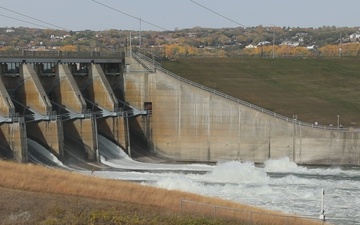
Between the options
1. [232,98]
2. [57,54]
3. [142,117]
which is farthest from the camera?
[142,117]

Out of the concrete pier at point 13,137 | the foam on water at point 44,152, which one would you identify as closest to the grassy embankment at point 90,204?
the concrete pier at point 13,137

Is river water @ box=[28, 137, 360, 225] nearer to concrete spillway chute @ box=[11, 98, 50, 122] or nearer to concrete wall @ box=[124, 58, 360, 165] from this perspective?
concrete wall @ box=[124, 58, 360, 165]

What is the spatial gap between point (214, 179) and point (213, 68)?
93.8 feet

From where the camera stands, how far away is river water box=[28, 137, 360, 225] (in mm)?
38250

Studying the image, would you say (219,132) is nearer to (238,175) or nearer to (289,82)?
(238,175)

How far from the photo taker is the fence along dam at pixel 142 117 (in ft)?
164

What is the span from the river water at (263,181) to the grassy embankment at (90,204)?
7.48m

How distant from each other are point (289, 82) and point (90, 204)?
5051cm

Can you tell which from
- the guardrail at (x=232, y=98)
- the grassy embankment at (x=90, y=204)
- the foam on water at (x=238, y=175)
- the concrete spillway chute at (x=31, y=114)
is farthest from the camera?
the guardrail at (x=232, y=98)

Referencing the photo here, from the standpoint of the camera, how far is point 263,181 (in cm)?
4609

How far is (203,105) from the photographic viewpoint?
55.0 meters

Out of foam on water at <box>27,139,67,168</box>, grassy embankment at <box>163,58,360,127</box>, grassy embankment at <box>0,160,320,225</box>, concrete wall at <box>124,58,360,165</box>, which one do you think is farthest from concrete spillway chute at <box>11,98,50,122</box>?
grassy embankment at <box>163,58,360,127</box>

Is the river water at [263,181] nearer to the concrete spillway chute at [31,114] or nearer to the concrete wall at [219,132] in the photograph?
the concrete wall at [219,132]

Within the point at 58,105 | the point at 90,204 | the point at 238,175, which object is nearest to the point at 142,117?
→ the point at 58,105
